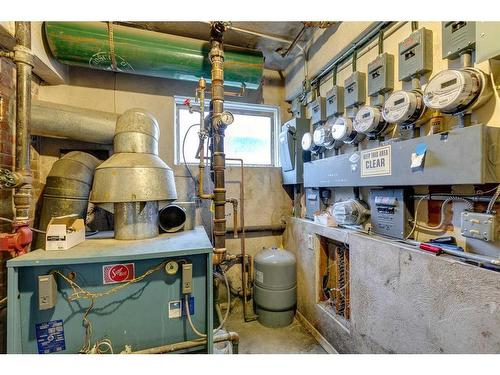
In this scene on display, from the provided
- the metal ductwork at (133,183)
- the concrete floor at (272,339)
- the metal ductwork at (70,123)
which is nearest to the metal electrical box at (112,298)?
the metal ductwork at (133,183)

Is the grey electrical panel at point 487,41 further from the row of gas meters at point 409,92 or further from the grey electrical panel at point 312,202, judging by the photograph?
the grey electrical panel at point 312,202

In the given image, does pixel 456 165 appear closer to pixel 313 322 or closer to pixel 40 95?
pixel 313 322

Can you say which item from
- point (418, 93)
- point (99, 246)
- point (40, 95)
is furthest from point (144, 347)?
point (40, 95)

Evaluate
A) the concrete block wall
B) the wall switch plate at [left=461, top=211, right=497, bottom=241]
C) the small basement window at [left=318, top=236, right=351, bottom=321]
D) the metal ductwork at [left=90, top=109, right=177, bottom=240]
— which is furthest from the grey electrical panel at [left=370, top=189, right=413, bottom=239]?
the metal ductwork at [left=90, top=109, right=177, bottom=240]

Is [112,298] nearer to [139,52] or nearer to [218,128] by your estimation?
[218,128]

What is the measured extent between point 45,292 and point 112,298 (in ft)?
0.96

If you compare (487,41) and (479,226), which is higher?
(487,41)

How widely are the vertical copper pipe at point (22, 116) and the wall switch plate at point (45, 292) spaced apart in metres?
0.45

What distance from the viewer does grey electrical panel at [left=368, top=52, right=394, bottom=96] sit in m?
1.44

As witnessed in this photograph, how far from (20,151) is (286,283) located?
87.3 inches

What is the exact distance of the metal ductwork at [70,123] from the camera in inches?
67.8

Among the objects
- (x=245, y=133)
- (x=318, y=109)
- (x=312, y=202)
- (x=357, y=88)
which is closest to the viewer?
(x=357, y=88)

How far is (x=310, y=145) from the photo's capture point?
2.17m

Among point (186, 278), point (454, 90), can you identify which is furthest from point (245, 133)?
point (454, 90)
